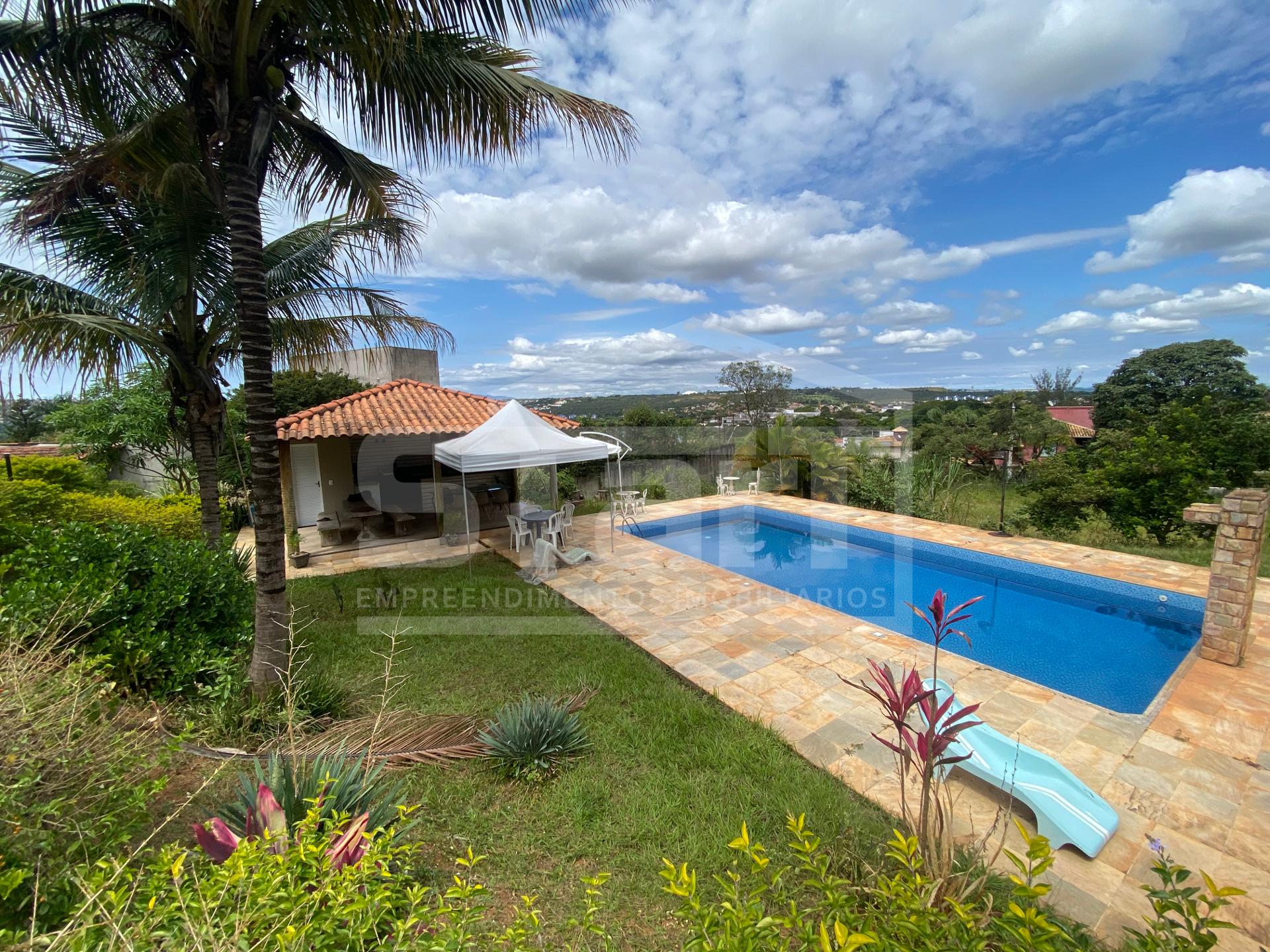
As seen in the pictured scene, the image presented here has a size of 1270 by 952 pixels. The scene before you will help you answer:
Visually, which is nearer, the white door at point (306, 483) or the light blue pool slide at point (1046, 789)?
the light blue pool slide at point (1046, 789)

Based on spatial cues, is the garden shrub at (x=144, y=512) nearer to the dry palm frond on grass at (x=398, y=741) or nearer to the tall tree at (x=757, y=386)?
the dry palm frond on grass at (x=398, y=741)

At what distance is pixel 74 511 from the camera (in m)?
8.04

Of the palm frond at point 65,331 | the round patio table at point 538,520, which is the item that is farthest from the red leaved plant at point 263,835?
the round patio table at point 538,520

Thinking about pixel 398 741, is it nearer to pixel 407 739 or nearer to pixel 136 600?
pixel 407 739

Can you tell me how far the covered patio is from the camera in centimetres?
1235

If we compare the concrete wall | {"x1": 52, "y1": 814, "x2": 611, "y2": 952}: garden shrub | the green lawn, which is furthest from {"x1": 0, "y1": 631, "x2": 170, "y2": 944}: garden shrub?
the concrete wall

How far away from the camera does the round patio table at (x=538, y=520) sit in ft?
35.1

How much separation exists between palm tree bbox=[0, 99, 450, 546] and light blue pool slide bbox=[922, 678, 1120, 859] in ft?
27.7

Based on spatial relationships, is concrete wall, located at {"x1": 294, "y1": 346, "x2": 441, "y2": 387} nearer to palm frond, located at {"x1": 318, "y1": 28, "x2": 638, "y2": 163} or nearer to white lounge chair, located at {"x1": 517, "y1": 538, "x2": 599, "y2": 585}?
white lounge chair, located at {"x1": 517, "y1": 538, "x2": 599, "y2": 585}

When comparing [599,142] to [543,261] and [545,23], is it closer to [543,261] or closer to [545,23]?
[545,23]

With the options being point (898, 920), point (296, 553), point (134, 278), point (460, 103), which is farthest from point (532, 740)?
point (296, 553)

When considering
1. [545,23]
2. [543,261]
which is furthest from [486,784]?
[543,261]

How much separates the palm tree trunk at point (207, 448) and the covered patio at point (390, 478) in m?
4.84

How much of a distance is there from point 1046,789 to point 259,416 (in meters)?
6.80
